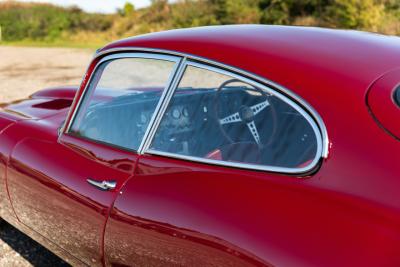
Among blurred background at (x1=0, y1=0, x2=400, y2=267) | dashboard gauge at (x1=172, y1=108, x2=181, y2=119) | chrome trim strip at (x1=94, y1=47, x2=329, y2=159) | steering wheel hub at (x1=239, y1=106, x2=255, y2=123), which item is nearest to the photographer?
chrome trim strip at (x1=94, y1=47, x2=329, y2=159)

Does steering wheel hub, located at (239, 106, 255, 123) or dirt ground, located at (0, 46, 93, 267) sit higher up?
steering wheel hub, located at (239, 106, 255, 123)

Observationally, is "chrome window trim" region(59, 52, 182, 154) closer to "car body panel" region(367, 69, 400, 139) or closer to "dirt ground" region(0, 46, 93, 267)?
"car body panel" region(367, 69, 400, 139)

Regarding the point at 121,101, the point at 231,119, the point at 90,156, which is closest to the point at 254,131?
the point at 231,119

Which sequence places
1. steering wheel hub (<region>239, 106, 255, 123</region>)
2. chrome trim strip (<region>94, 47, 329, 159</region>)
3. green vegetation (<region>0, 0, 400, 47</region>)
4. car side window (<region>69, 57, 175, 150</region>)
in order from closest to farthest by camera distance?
chrome trim strip (<region>94, 47, 329, 159</region>)
steering wheel hub (<region>239, 106, 255, 123</region>)
car side window (<region>69, 57, 175, 150</region>)
green vegetation (<region>0, 0, 400, 47</region>)

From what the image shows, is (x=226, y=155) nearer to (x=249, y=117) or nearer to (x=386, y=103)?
(x=249, y=117)

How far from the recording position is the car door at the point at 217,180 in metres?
1.52

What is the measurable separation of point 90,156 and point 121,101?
490mm

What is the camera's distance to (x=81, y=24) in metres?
40.2

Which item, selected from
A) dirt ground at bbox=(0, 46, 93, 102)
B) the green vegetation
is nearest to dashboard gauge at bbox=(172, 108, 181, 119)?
dirt ground at bbox=(0, 46, 93, 102)

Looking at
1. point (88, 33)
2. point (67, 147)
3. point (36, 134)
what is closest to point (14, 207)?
point (36, 134)

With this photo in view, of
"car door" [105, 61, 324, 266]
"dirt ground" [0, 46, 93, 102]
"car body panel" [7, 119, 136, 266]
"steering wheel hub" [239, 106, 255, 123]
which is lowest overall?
"dirt ground" [0, 46, 93, 102]

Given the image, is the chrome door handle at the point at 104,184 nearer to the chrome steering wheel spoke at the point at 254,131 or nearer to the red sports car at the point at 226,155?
the red sports car at the point at 226,155

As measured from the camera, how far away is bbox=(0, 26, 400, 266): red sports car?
4.68ft

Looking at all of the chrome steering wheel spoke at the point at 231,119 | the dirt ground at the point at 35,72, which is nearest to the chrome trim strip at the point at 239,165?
the chrome steering wheel spoke at the point at 231,119
